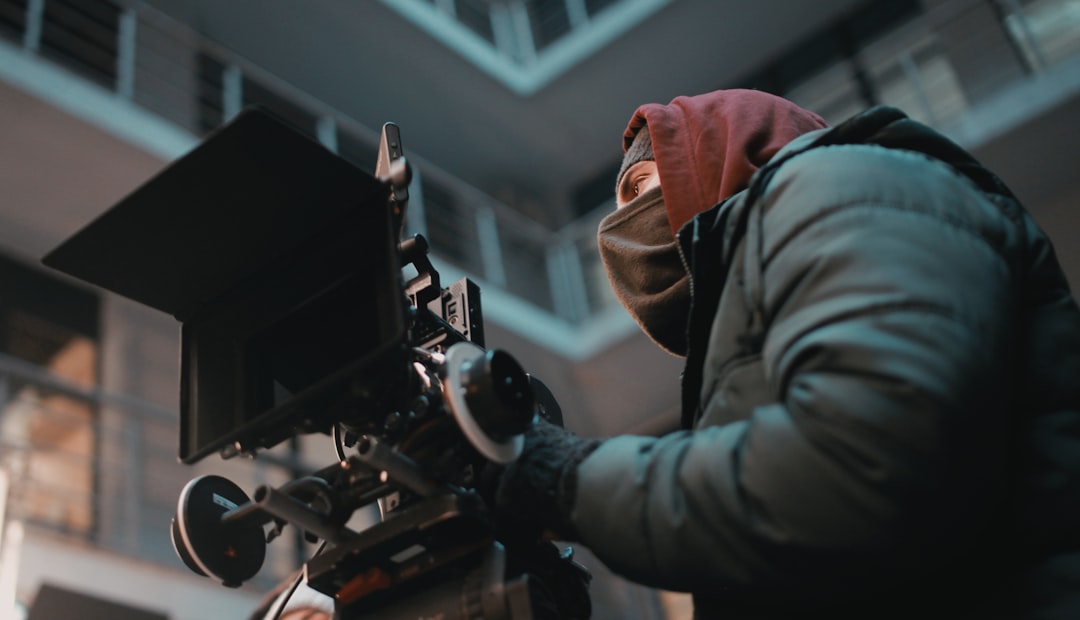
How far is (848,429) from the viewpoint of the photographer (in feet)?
2.69

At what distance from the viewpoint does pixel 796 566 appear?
844 mm

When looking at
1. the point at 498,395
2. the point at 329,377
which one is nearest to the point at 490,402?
the point at 498,395

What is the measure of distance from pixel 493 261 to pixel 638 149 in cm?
447

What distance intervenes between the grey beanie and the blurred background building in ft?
8.47

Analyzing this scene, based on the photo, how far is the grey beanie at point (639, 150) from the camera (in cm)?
149

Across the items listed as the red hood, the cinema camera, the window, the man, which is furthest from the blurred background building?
the man

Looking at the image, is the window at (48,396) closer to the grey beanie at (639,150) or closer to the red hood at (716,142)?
the grey beanie at (639,150)

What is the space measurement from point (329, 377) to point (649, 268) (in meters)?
0.47

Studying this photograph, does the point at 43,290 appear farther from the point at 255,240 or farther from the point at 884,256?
the point at 884,256

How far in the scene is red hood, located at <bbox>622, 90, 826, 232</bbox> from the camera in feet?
4.21

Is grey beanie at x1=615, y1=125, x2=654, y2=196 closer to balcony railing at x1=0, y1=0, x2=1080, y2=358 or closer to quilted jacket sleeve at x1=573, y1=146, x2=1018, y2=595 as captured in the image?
quilted jacket sleeve at x1=573, y1=146, x2=1018, y2=595

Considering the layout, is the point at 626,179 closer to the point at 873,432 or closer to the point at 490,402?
the point at 490,402

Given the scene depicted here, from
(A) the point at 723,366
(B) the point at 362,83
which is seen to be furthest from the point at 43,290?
(A) the point at 723,366

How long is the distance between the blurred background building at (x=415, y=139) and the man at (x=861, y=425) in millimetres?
2870
